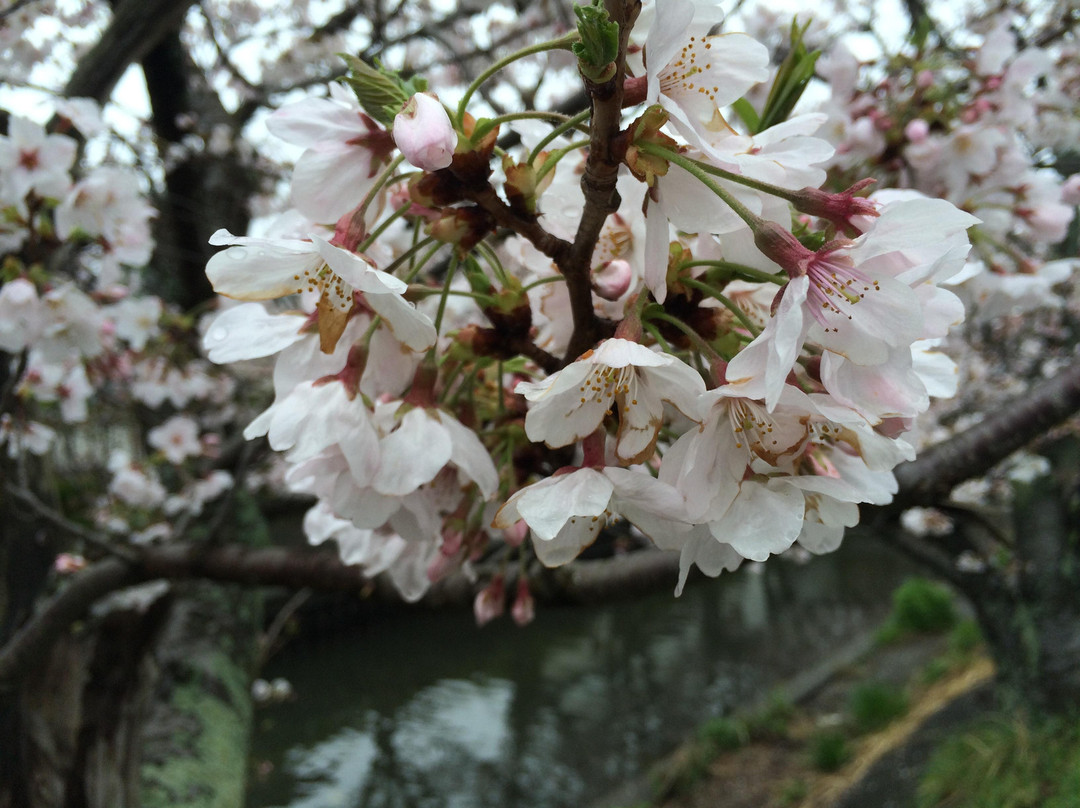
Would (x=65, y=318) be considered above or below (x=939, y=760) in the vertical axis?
above

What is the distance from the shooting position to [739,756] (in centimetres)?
557

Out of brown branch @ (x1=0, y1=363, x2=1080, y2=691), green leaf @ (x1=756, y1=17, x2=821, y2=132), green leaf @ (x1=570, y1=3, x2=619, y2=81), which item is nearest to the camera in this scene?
green leaf @ (x1=570, y1=3, x2=619, y2=81)

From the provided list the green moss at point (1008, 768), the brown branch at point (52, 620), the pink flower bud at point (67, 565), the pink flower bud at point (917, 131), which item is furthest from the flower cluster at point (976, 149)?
A: the pink flower bud at point (67, 565)

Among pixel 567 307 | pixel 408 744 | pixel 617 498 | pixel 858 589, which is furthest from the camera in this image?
pixel 858 589

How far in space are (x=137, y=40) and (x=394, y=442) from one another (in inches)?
62.6

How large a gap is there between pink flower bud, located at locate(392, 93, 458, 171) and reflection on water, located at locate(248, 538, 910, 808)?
4.48 meters

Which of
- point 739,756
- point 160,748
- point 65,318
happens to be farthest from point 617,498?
point 739,756

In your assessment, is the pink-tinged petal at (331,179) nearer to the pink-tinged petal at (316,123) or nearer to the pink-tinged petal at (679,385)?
the pink-tinged petal at (316,123)

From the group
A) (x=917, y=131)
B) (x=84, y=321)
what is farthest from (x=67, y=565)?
(x=917, y=131)

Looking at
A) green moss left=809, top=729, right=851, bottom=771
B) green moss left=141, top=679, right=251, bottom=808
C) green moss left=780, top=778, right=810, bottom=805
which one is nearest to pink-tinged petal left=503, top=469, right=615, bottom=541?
green moss left=141, top=679, right=251, bottom=808

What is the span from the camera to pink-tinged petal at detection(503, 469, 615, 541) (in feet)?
1.61

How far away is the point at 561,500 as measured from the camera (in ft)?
1.67

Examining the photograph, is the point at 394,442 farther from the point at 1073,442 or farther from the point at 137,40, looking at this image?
the point at 1073,442

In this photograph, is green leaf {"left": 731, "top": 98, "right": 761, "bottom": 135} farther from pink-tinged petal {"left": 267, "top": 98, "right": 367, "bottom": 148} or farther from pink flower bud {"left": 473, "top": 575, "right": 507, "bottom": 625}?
pink flower bud {"left": 473, "top": 575, "right": 507, "bottom": 625}
